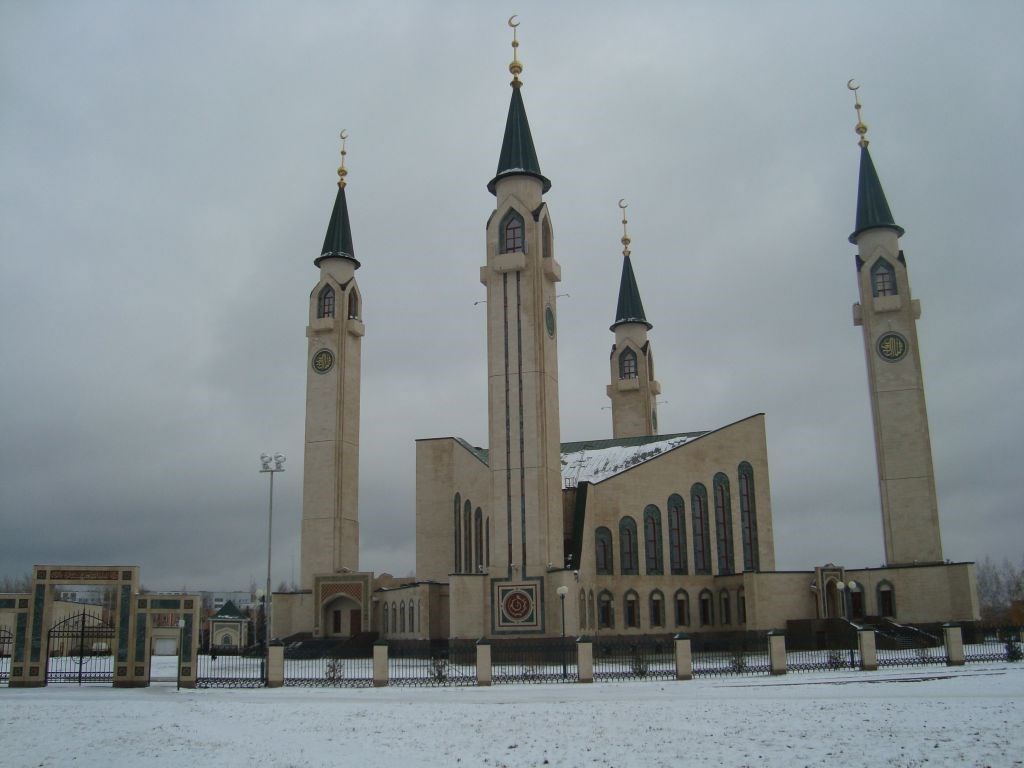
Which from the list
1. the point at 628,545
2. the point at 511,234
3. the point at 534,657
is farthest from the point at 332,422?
the point at 534,657

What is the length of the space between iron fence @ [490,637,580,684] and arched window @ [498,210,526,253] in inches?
676

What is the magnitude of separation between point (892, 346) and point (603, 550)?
711 inches

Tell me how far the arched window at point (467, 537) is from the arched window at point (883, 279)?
78.6ft

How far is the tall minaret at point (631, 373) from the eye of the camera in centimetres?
6806

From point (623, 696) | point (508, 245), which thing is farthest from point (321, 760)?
point (508, 245)

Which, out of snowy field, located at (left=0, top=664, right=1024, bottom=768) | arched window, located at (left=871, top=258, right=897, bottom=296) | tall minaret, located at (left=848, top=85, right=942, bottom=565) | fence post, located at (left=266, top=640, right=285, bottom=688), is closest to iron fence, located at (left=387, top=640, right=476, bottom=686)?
fence post, located at (left=266, top=640, right=285, bottom=688)

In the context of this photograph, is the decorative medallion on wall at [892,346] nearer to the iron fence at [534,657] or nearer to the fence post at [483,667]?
the iron fence at [534,657]

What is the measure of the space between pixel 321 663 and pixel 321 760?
84.2ft

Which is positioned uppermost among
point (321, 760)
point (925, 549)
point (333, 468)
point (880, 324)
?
point (880, 324)

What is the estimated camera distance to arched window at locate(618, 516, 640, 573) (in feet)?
161

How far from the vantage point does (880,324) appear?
51.5 m

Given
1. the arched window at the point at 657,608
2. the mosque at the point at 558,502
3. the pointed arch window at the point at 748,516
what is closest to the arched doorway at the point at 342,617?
the mosque at the point at 558,502

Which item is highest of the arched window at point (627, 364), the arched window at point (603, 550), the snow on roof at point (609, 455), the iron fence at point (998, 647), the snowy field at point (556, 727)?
the arched window at point (627, 364)

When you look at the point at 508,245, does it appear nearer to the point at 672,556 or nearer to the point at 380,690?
the point at 672,556
